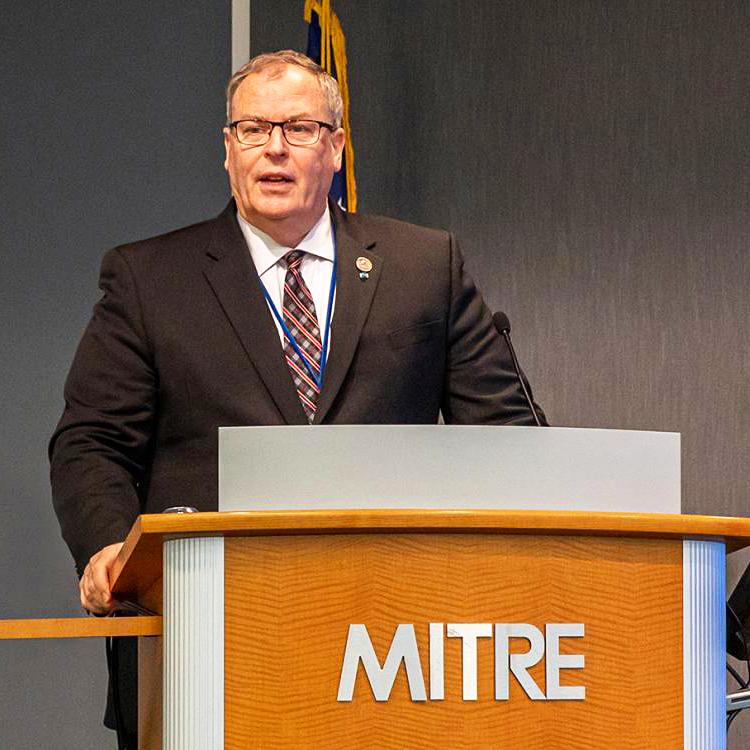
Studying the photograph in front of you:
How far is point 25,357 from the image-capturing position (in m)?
3.63

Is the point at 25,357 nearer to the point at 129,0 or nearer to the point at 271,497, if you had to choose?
the point at 129,0

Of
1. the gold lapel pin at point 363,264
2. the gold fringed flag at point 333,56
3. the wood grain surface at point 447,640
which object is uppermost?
the gold fringed flag at point 333,56

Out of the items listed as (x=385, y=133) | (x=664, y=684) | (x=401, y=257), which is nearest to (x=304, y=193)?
(x=401, y=257)

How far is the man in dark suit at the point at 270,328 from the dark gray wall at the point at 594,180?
1.36 m

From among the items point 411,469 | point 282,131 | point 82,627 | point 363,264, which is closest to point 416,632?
point 411,469

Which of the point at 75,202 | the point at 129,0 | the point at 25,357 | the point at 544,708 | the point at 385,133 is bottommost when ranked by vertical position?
the point at 544,708

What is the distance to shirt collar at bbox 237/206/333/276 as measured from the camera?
2.57 metres

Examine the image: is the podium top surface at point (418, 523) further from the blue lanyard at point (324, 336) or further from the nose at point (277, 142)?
the nose at point (277, 142)

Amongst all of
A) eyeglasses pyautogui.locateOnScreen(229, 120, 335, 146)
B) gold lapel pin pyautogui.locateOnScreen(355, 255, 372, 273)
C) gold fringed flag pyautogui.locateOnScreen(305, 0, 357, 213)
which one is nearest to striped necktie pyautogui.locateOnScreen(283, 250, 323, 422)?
gold lapel pin pyautogui.locateOnScreen(355, 255, 372, 273)

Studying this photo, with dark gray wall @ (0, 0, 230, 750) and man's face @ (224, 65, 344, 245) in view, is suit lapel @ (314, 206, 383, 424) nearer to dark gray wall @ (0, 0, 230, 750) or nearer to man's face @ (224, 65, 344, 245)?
man's face @ (224, 65, 344, 245)

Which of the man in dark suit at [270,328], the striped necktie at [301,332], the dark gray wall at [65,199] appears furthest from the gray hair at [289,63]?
the dark gray wall at [65,199]

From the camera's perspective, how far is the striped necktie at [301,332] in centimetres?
240

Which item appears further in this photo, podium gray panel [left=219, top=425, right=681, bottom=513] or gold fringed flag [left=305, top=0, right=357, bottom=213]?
gold fringed flag [left=305, top=0, right=357, bottom=213]

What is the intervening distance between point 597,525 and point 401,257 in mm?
1255
